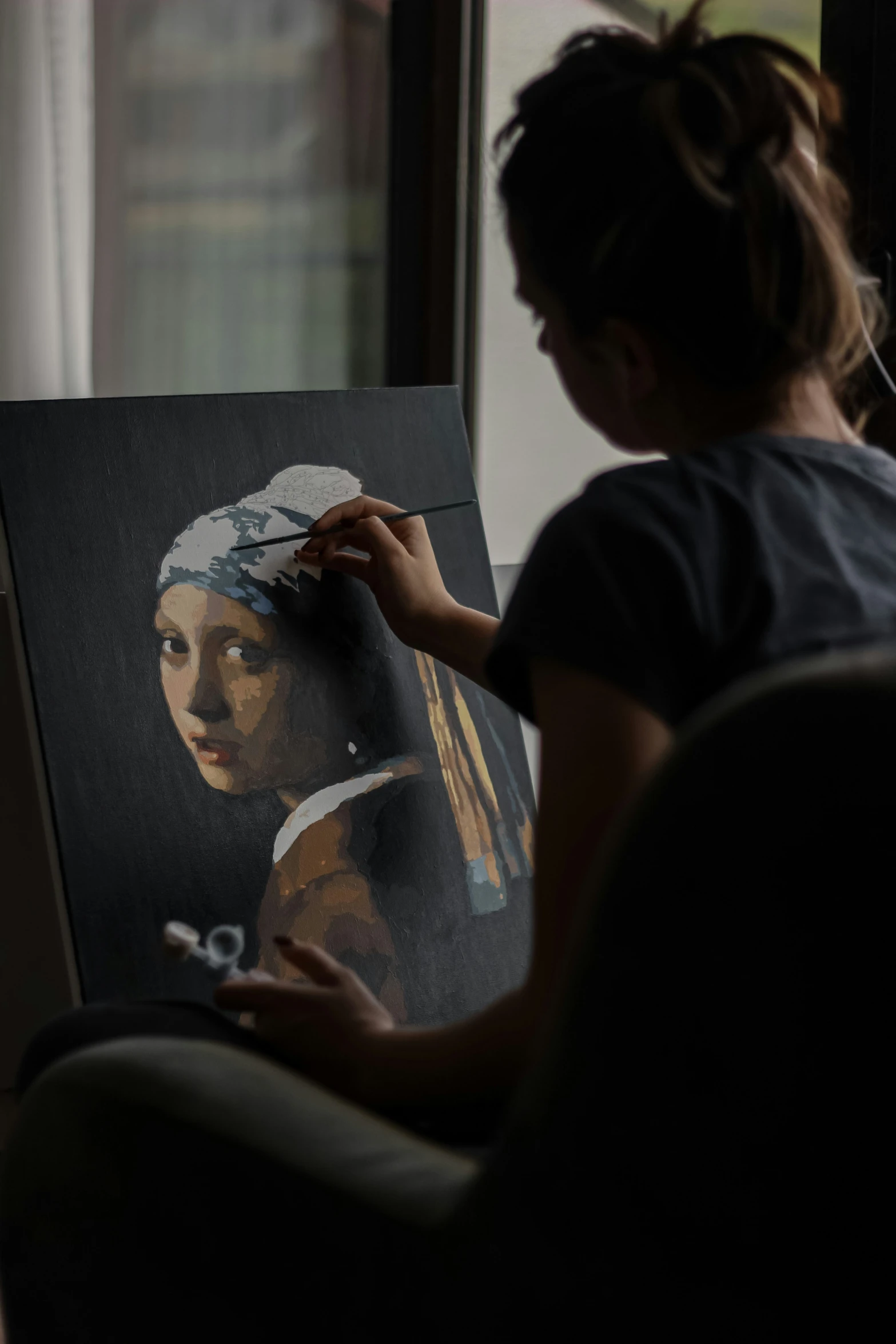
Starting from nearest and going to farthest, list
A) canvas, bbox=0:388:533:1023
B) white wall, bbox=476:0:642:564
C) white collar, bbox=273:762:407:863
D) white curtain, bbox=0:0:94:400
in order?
1. canvas, bbox=0:388:533:1023
2. white collar, bbox=273:762:407:863
3. white curtain, bbox=0:0:94:400
4. white wall, bbox=476:0:642:564

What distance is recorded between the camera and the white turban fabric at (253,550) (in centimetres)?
139

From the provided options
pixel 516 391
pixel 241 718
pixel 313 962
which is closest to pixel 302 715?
pixel 241 718

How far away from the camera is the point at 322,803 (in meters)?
1.42

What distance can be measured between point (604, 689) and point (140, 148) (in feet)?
6.33

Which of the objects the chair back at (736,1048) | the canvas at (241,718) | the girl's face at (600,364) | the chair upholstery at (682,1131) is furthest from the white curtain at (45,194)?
the chair back at (736,1048)

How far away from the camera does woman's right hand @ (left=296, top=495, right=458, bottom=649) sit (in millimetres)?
1424

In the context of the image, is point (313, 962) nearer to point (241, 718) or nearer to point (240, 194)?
point (241, 718)

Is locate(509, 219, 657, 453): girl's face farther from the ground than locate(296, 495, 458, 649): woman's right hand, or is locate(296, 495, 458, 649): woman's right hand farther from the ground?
locate(509, 219, 657, 453): girl's face

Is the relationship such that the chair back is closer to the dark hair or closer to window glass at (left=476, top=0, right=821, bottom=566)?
the dark hair

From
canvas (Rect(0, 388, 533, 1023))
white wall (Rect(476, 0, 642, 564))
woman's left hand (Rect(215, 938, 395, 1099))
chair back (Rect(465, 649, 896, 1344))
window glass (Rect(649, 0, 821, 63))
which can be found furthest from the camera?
white wall (Rect(476, 0, 642, 564))

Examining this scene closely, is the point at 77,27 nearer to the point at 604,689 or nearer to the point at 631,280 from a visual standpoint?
the point at 631,280

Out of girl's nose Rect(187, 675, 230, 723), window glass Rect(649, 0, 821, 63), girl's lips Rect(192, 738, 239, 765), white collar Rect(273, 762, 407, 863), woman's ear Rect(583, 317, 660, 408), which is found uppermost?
window glass Rect(649, 0, 821, 63)

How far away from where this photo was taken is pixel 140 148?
2316mm

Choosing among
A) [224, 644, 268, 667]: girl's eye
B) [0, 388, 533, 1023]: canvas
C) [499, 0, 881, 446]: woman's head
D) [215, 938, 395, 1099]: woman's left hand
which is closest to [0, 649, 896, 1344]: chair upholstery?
[215, 938, 395, 1099]: woman's left hand
